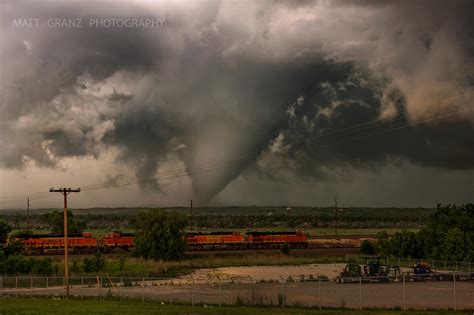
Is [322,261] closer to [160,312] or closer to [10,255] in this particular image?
[10,255]

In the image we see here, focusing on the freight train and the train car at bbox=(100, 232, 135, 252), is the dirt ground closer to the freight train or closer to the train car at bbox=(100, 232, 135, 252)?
the freight train

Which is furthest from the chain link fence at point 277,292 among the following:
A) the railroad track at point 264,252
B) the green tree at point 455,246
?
the railroad track at point 264,252

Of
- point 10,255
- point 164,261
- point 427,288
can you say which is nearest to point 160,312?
point 427,288

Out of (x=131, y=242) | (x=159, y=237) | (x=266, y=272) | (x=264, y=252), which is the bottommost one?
(x=264, y=252)

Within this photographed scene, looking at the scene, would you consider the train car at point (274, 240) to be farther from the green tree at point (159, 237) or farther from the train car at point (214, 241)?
the green tree at point (159, 237)

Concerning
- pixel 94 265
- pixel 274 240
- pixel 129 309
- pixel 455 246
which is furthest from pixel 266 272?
pixel 129 309

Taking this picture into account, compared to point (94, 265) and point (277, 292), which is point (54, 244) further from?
point (277, 292)

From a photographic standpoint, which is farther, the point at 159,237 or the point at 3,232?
the point at 159,237
